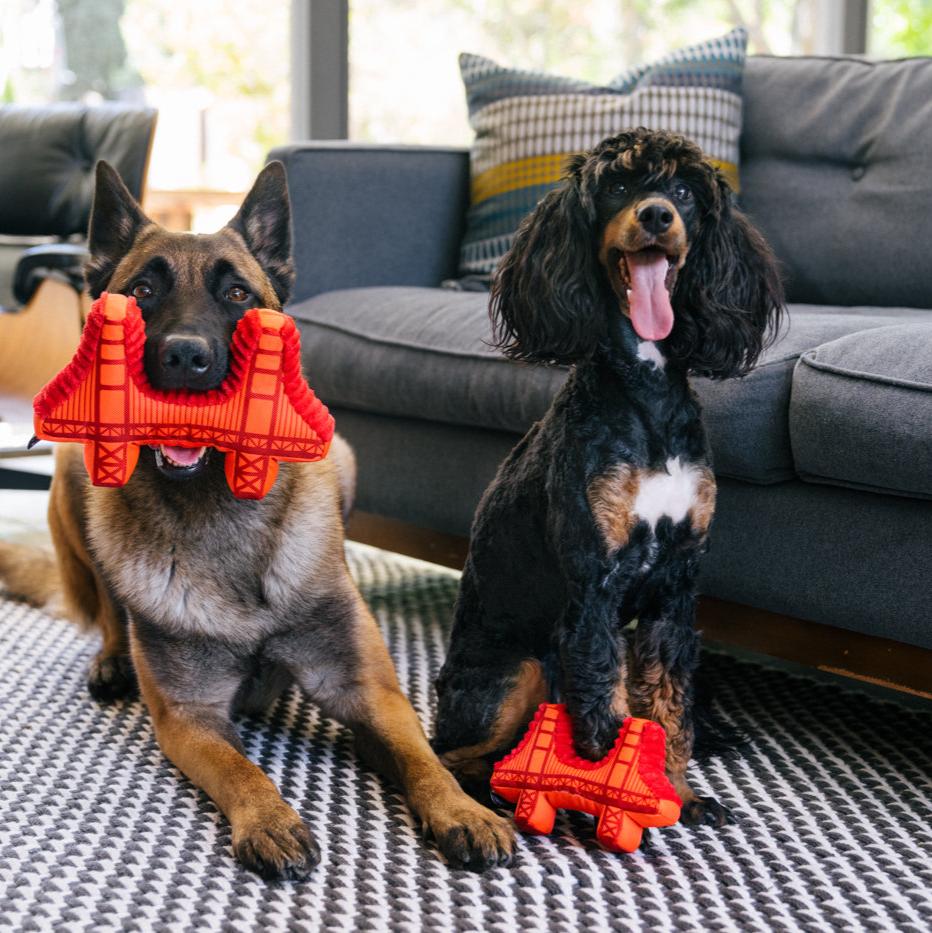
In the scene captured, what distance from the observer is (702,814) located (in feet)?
5.56

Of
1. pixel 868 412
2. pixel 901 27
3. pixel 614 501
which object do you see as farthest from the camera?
pixel 901 27

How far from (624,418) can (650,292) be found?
0.56 feet

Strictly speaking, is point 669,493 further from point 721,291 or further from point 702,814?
point 702,814

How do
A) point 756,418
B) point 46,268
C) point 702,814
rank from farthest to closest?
point 46,268 → point 756,418 → point 702,814

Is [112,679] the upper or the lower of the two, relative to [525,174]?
lower

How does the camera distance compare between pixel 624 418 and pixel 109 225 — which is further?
pixel 109 225

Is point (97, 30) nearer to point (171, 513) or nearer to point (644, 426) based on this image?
point (171, 513)

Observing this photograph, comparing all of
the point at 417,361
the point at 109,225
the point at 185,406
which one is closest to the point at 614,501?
the point at 185,406

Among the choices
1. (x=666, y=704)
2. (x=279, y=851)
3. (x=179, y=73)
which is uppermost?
(x=179, y=73)

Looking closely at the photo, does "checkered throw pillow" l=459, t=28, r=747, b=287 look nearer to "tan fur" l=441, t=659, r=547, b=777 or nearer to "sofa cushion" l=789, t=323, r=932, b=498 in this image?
"sofa cushion" l=789, t=323, r=932, b=498

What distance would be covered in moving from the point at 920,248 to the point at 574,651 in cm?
176

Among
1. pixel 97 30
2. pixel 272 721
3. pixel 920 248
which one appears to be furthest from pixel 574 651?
pixel 97 30

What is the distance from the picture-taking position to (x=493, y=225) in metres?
3.10

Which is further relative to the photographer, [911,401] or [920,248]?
[920,248]
